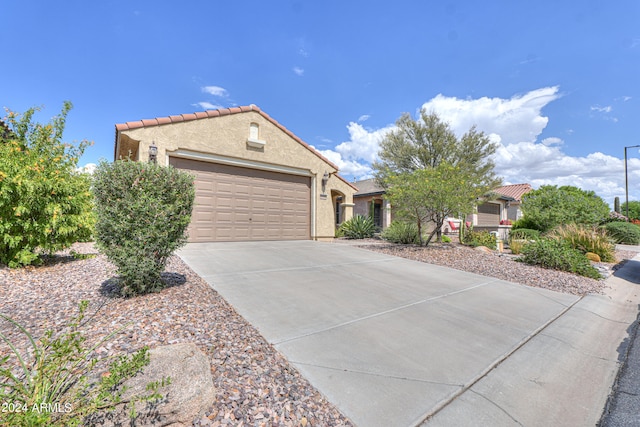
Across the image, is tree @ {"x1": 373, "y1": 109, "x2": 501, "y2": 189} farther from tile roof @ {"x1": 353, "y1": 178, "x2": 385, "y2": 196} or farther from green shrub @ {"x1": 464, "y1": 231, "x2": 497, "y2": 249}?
green shrub @ {"x1": 464, "y1": 231, "x2": 497, "y2": 249}

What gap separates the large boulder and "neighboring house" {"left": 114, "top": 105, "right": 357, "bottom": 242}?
7.14 m

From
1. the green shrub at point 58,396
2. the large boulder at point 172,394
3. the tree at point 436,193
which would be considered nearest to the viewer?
the green shrub at point 58,396

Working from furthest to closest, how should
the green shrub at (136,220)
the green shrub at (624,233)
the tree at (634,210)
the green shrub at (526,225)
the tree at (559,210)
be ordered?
the tree at (634,210), the green shrub at (624,233), the green shrub at (526,225), the tree at (559,210), the green shrub at (136,220)

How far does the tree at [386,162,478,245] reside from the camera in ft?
27.1

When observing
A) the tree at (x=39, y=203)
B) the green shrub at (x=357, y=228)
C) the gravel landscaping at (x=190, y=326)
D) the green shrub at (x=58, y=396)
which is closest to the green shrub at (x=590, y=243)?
the gravel landscaping at (x=190, y=326)

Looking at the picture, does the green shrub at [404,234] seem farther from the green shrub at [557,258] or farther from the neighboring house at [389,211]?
the neighboring house at [389,211]

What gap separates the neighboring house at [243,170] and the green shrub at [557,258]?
269 inches

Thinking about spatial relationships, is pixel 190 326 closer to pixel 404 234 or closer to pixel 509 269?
pixel 509 269

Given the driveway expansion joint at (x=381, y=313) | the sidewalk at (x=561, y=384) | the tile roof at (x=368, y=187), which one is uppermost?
the tile roof at (x=368, y=187)

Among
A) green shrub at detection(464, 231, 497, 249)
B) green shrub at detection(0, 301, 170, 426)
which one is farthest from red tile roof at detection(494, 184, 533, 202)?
green shrub at detection(0, 301, 170, 426)

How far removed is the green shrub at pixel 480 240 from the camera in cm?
1085

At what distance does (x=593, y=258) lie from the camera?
846cm

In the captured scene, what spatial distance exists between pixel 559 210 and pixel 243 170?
1364cm

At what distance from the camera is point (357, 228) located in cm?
1248
